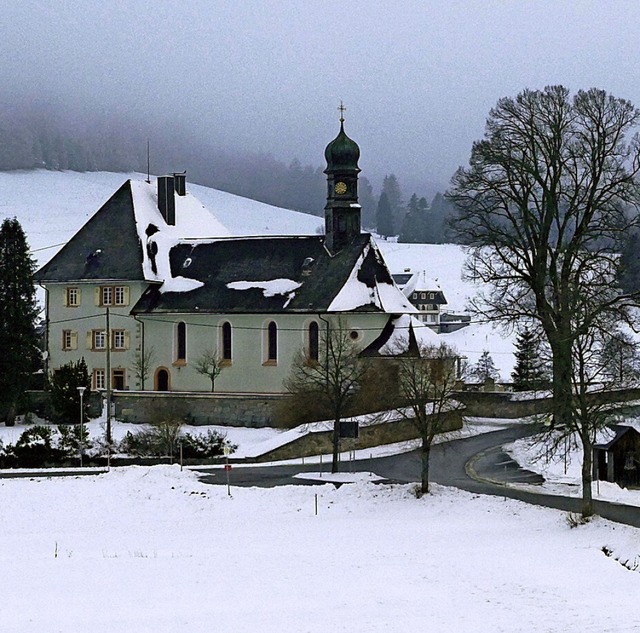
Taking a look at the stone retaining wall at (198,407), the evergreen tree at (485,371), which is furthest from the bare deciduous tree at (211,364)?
the evergreen tree at (485,371)

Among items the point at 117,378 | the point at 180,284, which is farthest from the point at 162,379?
the point at 180,284

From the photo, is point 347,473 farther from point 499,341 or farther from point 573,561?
point 499,341

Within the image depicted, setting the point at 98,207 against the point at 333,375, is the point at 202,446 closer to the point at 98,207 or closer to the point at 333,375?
the point at 333,375

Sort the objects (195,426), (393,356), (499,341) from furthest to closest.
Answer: (499,341), (195,426), (393,356)

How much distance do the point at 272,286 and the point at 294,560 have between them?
34007 mm

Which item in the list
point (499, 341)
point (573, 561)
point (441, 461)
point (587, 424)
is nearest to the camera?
point (573, 561)

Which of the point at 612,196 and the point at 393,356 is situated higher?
the point at 612,196

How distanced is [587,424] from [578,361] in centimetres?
168

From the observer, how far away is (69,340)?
2379 inches

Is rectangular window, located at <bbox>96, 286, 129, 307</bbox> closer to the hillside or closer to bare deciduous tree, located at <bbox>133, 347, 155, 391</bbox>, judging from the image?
bare deciduous tree, located at <bbox>133, 347, 155, 391</bbox>

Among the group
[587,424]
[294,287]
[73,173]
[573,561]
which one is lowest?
[573,561]

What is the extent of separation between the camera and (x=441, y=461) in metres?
41.3

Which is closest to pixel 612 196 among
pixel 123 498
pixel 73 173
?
pixel 123 498

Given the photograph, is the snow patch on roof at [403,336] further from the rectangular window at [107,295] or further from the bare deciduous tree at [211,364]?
the rectangular window at [107,295]
